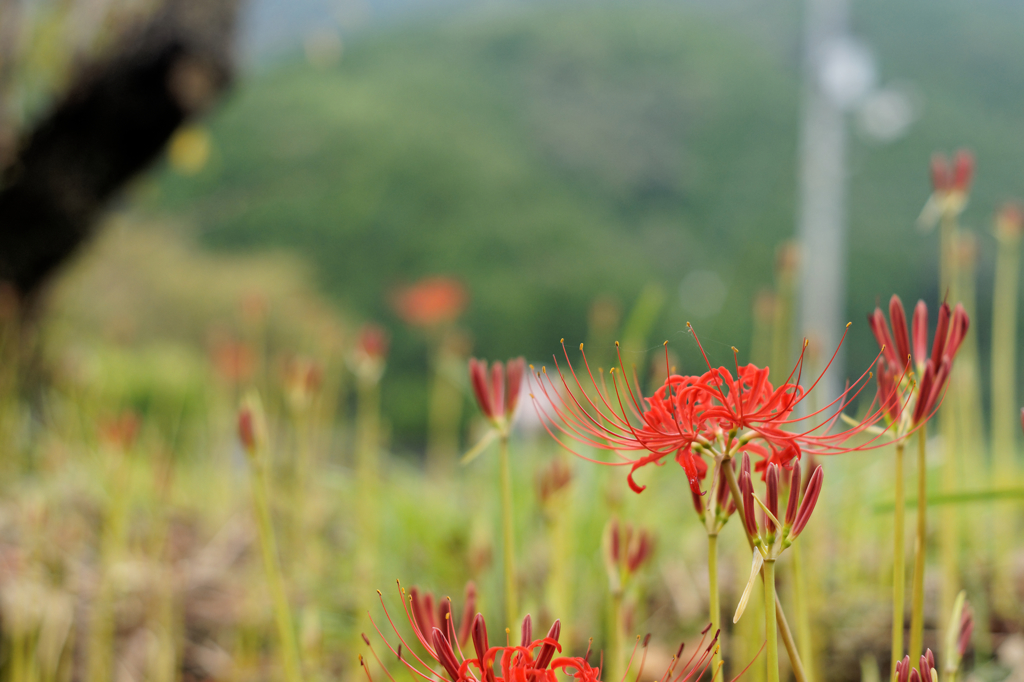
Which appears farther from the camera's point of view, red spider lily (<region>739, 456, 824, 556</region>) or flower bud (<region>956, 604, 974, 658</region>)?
flower bud (<region>956, 604, 974, 658</region>)

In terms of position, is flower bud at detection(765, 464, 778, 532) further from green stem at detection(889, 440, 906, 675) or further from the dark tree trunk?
the dark tree trunk

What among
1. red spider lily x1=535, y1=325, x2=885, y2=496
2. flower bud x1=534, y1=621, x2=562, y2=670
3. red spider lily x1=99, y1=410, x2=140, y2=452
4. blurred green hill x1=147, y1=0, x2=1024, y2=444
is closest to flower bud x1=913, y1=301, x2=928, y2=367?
red spider lily x1=535, y1=325, x2=885, y2=496

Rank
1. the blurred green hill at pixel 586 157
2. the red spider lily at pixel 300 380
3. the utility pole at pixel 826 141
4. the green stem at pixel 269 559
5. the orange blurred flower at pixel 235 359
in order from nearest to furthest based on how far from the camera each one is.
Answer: the green stem at pixel 269 559
the red spider lily at pixel 300 380
the orange blurred flower at pixel 235 359
the utility pole at pixel 826 141
the blurred green hill at pixel 586 157

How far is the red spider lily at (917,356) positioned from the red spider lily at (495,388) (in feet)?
0.84

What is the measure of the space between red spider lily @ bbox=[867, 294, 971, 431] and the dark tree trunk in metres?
2.99

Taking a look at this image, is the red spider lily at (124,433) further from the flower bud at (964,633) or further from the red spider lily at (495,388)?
the flower bud at (964,633)

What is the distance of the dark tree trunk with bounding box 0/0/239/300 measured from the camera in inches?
116

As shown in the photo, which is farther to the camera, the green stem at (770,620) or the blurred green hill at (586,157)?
the blurred green hill at (586,157)

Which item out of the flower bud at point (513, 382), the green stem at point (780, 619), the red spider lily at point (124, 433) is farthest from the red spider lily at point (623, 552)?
the red spider lily at point (124, 433)

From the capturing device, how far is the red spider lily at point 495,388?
0.60m

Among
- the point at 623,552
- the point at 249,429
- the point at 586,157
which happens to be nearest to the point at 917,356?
the point at 623,552

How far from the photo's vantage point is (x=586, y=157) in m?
27.4

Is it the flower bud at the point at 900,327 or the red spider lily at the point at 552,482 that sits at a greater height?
the flower bud at the point at 900,327

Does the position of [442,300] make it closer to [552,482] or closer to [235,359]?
[235,359]
